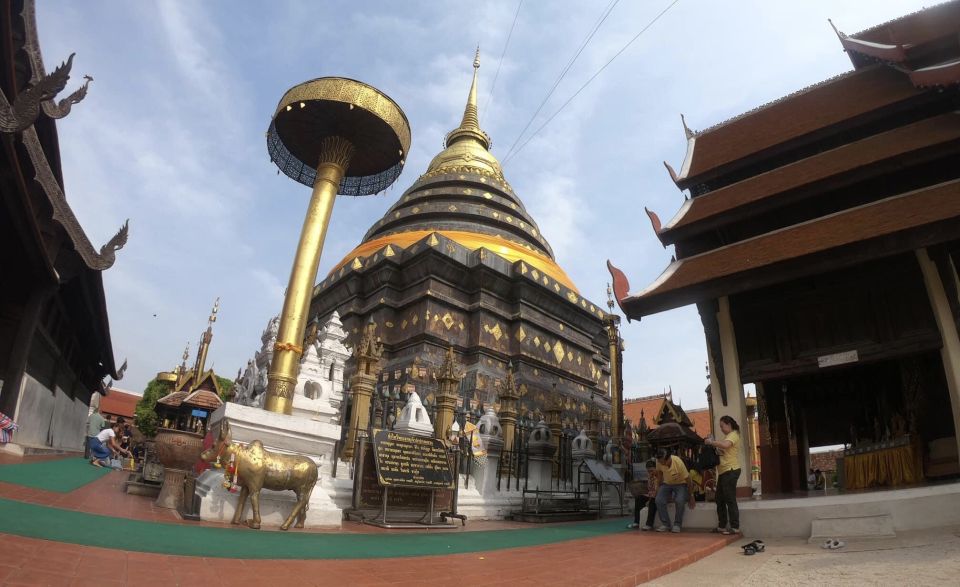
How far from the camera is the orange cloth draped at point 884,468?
305 inches

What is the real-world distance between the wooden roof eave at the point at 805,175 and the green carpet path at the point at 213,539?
19.5ft

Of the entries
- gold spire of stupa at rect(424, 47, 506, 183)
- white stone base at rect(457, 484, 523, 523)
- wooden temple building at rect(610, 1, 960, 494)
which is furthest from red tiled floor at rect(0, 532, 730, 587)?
gold spire of stupa at rect(424, 47, 506, 183)

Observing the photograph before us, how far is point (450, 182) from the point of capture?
23.5 meters

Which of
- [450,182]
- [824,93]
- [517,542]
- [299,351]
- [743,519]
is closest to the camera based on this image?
[517,542]

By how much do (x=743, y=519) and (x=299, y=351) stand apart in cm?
597

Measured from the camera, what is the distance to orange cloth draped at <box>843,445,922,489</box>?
7.75 meters

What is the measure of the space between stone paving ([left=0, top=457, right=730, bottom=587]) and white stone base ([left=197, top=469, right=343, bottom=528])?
1.07 ft

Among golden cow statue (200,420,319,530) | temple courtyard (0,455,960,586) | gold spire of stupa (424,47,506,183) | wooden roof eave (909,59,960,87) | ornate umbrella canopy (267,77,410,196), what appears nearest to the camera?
temple courtyard (0,455,960,586)

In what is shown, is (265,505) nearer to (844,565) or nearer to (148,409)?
(844,565)

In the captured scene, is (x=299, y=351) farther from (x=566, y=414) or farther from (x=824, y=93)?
(x=566, y=414)

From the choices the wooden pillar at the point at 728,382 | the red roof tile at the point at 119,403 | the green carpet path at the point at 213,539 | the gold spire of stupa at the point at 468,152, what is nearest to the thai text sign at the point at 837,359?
the wooden pillar at the point at 728,382

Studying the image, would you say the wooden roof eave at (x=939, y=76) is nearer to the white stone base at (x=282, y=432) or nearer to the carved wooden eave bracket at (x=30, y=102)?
the white stone base at (x=282, y=432)

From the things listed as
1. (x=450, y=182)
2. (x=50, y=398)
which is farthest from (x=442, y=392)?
(x=450, y=182)

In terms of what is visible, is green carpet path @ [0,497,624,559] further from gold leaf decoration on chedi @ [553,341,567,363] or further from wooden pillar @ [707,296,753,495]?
gold leaf decoration on chedi @ [553,341,567,363]
